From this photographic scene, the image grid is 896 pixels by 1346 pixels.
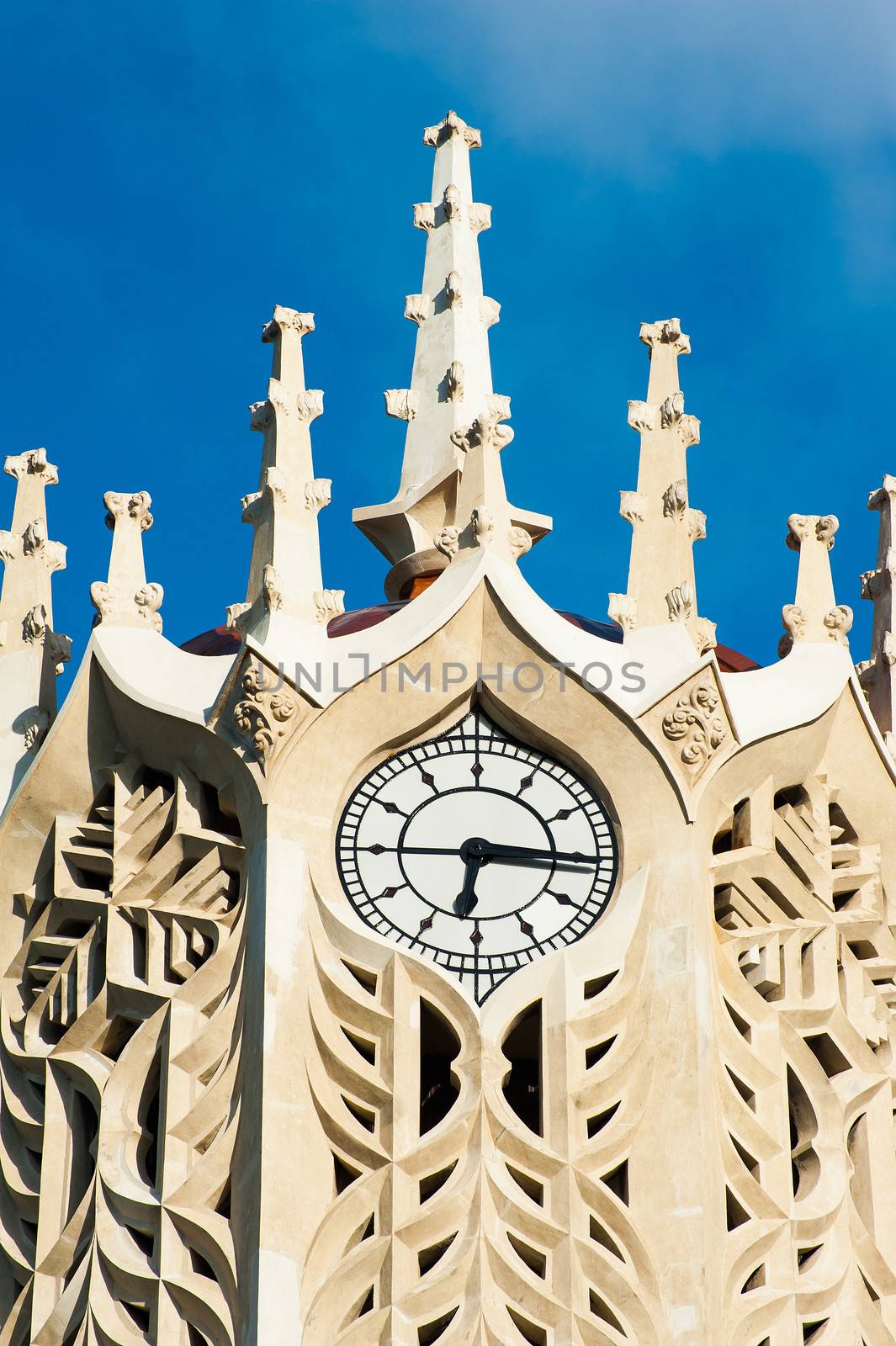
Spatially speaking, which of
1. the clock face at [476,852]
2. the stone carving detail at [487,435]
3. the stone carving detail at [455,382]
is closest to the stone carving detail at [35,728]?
the clock face at [476,852]

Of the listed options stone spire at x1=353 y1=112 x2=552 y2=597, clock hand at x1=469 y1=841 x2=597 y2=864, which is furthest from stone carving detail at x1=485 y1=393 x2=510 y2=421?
clock hand at x1=469 y1=841 x2=597 y2=864

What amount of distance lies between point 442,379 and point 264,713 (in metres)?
6.43

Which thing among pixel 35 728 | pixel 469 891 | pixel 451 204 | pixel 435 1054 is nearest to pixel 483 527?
pixel 469 891

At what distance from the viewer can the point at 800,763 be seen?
1344 inches

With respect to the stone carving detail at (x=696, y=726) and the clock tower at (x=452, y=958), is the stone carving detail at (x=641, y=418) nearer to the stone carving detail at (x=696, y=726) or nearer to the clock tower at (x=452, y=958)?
the clock tower at (x=452, y=958)

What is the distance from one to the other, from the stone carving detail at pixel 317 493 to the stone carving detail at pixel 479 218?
18.3 feet

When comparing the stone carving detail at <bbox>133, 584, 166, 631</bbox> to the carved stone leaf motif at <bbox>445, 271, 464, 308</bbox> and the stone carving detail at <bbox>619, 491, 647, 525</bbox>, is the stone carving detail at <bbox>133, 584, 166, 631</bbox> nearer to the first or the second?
the stone carving detail at <bbox>619, 491, 647, 525</bbox>

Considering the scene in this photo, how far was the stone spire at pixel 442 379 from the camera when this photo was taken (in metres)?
37.5

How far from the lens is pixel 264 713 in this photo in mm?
33031

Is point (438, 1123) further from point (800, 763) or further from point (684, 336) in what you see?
point (684, 336)

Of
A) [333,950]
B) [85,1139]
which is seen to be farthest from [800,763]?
[85,1139]

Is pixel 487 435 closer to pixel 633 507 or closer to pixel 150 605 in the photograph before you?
pixel 633 507

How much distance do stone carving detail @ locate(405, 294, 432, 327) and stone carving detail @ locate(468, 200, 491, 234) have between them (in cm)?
91

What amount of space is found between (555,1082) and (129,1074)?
335cm
